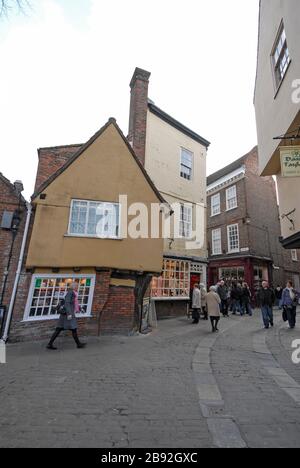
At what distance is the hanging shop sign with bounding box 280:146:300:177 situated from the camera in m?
6.09

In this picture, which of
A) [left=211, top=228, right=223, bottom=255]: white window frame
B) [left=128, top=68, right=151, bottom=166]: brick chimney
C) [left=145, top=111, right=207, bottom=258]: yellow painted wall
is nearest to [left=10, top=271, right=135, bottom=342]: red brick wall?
[left=145, top=111, right=207, bottom=258]: yellow painted wall

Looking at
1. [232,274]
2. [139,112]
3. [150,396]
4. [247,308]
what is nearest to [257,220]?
[232,274]

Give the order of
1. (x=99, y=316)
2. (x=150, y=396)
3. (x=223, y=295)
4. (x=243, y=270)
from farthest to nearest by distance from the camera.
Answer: (x=243, y=270), (x=223, y=295), (x=99, y=316), (x=150, y=396)

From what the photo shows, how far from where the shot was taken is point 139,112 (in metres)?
12.9

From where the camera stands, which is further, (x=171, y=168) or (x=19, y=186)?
(x=171, y=168)

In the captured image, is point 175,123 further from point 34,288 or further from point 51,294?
point 34,288

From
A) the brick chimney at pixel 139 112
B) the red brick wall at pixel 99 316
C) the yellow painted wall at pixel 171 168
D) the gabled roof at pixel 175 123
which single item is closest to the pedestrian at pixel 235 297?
the yellow painted wall at pixel 171 168

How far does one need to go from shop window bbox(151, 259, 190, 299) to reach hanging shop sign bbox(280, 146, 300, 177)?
328 inches

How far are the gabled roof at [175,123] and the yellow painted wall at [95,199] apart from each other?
201 inches

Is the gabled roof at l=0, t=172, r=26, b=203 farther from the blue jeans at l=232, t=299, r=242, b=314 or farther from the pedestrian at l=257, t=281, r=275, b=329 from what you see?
the blue jeans at l=232, t=299, r=242, b=314

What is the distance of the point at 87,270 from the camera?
29.1 ft

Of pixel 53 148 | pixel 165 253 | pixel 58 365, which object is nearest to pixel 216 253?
pixel 165 253

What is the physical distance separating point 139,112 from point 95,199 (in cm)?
633

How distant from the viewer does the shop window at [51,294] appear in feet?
27.2
